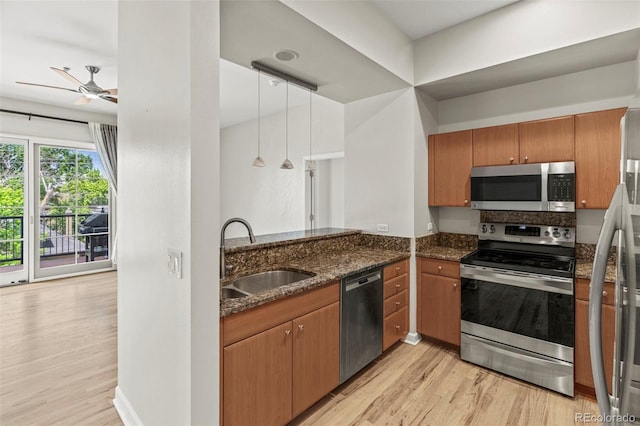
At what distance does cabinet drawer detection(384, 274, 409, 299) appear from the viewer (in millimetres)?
2807

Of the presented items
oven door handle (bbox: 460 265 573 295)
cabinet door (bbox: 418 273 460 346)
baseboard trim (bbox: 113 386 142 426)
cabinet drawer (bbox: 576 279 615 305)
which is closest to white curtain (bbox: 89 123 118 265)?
baseboard trim (bbox: 113 386 142 426)

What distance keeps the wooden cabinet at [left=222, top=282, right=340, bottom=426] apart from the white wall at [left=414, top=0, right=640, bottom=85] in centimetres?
220

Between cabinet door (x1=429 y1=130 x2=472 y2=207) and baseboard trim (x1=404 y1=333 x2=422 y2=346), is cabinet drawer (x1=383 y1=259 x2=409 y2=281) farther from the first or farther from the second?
cabinet door (x1=429 y1=130 x2=472 y2=207)

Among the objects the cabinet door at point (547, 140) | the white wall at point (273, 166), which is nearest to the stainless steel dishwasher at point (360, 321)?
the cabinet door at point (547, 140)

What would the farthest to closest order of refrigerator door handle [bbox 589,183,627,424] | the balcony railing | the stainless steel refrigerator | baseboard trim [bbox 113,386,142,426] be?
the balcony railing → baseboard trim [bbox 113,386,142,426] → refrigerator door handle [bbox 589,183,627,424] → the stainless steel refrigerator

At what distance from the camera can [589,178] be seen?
100.0 inches

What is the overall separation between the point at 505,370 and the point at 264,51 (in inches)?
120

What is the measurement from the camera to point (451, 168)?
323 centimetres

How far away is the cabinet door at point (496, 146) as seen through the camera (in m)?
2.87

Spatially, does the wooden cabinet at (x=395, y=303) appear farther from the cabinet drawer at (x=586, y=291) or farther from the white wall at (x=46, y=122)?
the white wall at (x=46, y=122)

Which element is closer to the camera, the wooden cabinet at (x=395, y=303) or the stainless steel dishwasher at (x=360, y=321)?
the stainless steel dishwasher at (x=360, y=321)

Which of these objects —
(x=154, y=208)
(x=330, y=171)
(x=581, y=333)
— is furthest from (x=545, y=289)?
(x=330, y=171)

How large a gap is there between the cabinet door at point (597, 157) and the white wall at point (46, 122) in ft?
22.8

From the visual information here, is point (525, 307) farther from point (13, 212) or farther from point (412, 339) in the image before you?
point (13, 212)
